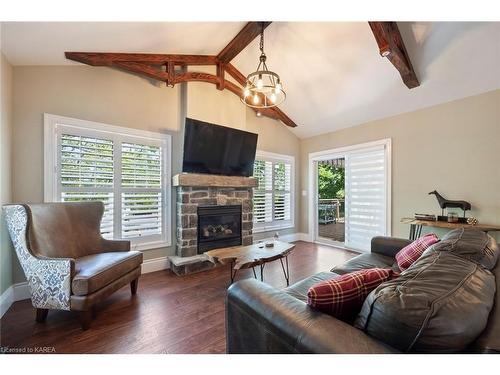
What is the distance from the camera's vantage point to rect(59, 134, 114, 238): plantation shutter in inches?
106

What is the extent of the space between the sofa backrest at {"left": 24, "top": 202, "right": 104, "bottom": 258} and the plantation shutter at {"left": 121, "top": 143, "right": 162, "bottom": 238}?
0.47 metres

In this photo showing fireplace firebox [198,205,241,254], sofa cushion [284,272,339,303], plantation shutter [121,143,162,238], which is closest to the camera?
sofa cushion [284,272,339,303]

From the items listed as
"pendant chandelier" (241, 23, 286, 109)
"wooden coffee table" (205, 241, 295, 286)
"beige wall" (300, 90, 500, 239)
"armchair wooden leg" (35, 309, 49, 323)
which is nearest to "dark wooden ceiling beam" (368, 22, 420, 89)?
"beige wall" (300, 90, 500, 239)

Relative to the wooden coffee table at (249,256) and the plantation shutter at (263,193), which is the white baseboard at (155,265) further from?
the plantation shutter at (263,193)

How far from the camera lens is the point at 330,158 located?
4.91 meters

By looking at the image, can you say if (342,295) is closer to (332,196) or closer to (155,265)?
(155,265)

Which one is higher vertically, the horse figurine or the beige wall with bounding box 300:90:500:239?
the beige wall with bounding box 300:90:500:239

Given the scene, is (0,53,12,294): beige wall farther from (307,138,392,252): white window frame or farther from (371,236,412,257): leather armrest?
(307,138,392,252): white window frame

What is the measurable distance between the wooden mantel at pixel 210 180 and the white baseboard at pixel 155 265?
1153mm

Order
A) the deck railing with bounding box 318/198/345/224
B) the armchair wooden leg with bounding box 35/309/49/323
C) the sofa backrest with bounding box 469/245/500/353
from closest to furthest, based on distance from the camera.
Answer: the sofa backrest with bounding box 469/245/500/353 → the armchair wooden leg with bounding box 35/309/49/323 → the deck railing with bounding box 318/198/345/224

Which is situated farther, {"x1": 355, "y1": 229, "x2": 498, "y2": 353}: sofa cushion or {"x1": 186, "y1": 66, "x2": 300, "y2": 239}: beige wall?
{"x1": 186, "y1": 66, "x2": 300, "y2": 239}: beige wall

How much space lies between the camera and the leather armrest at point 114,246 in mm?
2582

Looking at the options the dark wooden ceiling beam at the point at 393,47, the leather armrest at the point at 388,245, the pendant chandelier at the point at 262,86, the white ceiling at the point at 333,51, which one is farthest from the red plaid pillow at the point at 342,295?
the white ceiling at the point at 333,51

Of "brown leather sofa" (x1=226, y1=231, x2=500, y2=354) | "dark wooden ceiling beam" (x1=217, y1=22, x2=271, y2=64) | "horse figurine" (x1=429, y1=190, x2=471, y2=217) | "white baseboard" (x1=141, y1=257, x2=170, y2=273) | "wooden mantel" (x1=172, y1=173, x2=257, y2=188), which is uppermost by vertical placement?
"dark wooden ceiling beam" (x1=217, y1=22, x2=271, y2=64)
